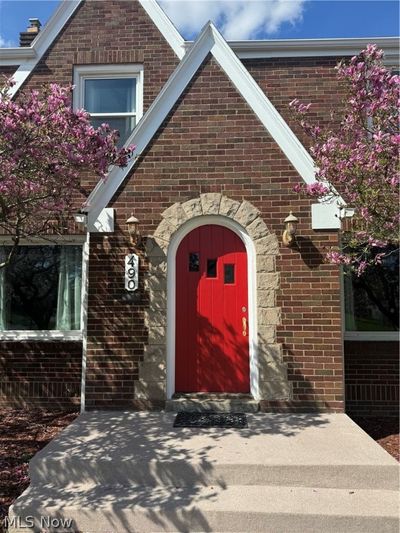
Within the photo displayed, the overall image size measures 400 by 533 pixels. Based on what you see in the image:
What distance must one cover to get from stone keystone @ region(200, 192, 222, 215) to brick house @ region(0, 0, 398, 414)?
0.02 metres

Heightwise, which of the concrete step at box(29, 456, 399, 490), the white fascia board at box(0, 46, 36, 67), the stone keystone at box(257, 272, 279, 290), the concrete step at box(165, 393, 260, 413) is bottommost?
the concrete step at box(29, 456, 399, 490)

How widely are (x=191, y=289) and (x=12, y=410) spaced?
3.37 m

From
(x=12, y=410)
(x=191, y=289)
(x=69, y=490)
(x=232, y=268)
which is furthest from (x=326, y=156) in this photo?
(x=12, y=410)

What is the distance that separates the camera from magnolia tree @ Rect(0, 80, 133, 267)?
414cm

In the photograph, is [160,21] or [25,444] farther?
[160,21]

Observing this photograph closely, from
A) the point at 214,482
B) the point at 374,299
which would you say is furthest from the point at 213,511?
the point at 374,299

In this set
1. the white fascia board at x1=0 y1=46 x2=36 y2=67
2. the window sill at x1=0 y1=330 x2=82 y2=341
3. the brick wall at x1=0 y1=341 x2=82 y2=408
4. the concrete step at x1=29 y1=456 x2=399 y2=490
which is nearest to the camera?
the concrete step at x1=29 y1=456 x2=399 y2=490

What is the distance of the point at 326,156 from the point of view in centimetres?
420

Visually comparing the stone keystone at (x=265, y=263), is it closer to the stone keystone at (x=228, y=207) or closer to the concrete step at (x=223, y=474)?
the stone keystone at (x=228, y=207)

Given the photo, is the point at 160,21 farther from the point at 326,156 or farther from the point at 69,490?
the point at 69,490

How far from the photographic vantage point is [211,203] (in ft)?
19.6

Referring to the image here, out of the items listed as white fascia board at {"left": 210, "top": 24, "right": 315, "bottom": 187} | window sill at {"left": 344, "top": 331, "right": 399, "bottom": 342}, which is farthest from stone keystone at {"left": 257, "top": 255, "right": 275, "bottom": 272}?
window sill at {"left": 344, "top": 331, "right": 399, "bottom": 342}

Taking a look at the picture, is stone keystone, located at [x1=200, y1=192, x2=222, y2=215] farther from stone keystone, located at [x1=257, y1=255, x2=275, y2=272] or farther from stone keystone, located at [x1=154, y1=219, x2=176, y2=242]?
stone keystone, located at [x1=257, y1=255, x2=275, y2=272]

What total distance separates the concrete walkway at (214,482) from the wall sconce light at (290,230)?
241 cm
